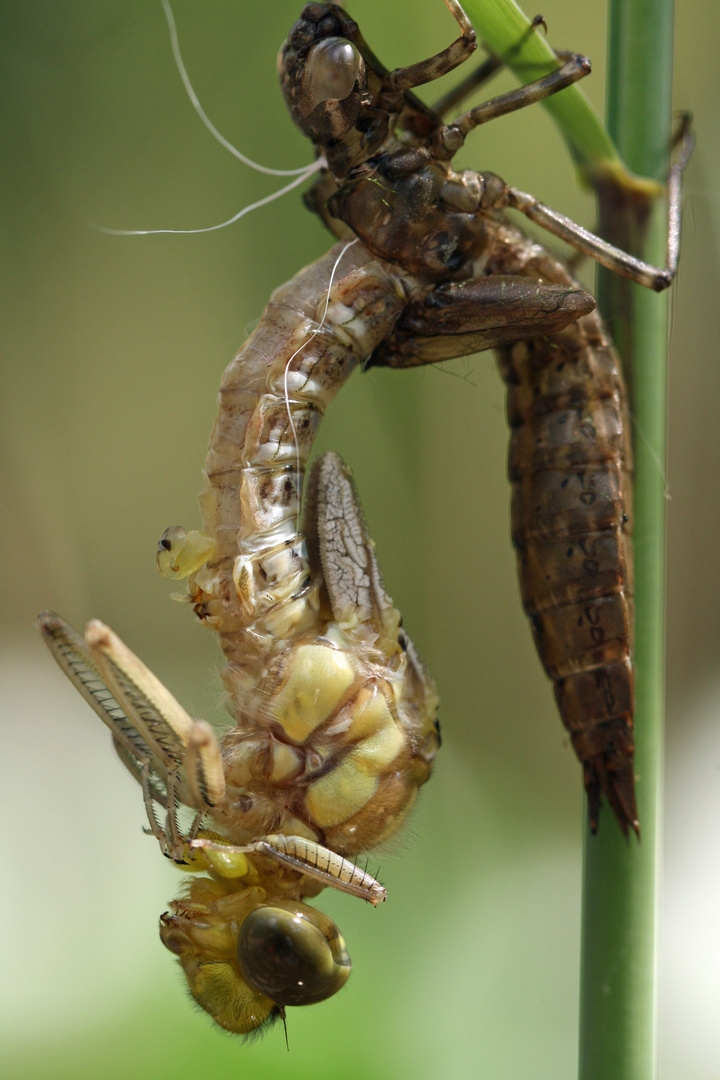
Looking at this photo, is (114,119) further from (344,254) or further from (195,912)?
(195,912)

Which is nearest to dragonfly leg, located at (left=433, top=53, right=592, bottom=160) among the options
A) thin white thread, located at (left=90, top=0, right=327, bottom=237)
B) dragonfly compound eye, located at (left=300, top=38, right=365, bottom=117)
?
dragonfly compound eye, located at (left=300, top=38, right=365, bottom=117)

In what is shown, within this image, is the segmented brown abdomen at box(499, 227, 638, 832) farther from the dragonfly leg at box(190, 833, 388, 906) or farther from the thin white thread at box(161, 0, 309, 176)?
the thin white thread at box(161, 0, 309, 176)

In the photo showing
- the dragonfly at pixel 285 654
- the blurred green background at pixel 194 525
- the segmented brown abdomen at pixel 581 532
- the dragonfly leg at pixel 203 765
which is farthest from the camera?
the blurred green background at pixel 194 525

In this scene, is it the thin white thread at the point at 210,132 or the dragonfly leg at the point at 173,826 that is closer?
the dragonfly leg at the point at 173,826

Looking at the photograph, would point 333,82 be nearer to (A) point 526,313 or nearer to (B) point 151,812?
(A) point 526,313

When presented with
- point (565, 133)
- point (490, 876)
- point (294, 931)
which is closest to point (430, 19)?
point (565, 133)

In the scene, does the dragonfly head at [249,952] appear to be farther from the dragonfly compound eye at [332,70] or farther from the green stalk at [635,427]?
the dragonfly compound eye at [332,70]

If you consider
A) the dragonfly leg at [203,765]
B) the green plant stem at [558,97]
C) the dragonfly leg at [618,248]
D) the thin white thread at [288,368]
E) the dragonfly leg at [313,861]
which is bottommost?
the dragonfly leg at [313,861]

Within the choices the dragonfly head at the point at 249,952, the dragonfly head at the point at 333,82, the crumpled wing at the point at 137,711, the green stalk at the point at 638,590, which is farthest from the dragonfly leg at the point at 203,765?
the dragonfly head at the point at 333,82
